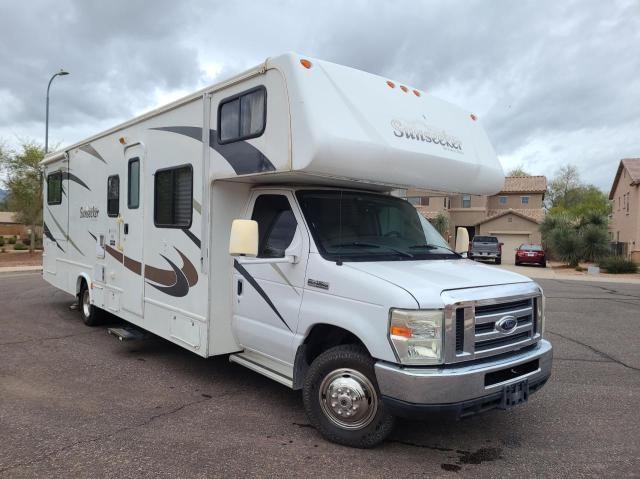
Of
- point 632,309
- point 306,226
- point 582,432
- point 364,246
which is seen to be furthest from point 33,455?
point 632,309

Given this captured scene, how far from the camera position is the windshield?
435 centimetres

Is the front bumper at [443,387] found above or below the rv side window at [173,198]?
below

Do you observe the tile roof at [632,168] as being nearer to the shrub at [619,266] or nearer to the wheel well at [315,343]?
the shrub at [619,266]

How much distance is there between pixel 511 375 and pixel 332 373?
1339 mm

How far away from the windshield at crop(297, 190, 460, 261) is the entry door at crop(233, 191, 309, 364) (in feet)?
0.56

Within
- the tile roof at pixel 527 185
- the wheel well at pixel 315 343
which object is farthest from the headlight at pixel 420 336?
the tile roof at pixel 527 185

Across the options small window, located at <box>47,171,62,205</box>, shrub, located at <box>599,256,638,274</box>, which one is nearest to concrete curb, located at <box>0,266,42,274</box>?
small window, located at <box>47,171,62,205</box>

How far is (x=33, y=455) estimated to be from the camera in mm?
3740

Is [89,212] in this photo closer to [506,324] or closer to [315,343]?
[315,343]

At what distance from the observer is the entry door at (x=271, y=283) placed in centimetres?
438

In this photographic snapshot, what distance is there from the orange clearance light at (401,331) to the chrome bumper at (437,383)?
23cm

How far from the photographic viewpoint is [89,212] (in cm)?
780

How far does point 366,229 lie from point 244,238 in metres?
1.13

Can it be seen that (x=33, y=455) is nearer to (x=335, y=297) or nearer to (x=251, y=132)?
(x=335, y=297)
